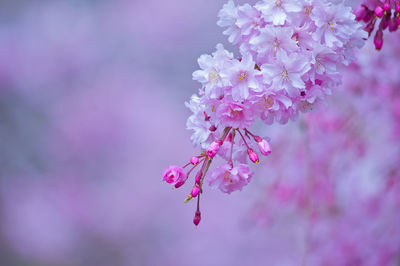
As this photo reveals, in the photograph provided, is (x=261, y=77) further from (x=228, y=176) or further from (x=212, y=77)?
(x=228, y=176)

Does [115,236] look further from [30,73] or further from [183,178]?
[183,178]

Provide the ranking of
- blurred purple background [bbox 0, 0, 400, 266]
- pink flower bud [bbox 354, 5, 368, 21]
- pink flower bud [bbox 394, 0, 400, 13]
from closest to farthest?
pink flower bud [bbox 394, 0, 400, 13]
pink flower bud [bbox 354, 5, 368, 21]
blurred purple background [bbox 0, 0, 400, 266]

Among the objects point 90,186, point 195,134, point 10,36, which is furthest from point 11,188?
point 195,134

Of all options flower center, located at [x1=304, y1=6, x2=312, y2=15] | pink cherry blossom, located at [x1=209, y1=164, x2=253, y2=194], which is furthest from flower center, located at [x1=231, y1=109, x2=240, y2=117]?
flower center, located at [x1=304, y1=6, x2=312, y2=15]

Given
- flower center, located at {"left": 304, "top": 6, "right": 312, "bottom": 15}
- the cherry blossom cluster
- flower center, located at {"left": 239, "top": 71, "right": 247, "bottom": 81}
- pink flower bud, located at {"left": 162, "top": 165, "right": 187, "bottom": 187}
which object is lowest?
pink flower bud, located at {"left": 162, "top": 165, "right": 187, "bottom": 187}

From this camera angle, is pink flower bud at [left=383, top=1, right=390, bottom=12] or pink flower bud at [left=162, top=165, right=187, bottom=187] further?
pink flower bud at [left=383, top=1, right=390, bottom=12]

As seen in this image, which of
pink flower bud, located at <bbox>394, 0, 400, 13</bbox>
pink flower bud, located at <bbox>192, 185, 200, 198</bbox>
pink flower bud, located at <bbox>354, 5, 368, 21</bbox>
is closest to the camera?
pink flower bud, located at <bbox>192, 185, 200, 198</bbox>

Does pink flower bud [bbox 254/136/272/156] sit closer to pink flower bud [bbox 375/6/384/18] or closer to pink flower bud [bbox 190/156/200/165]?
pink flower bud [bbox 190/156/200/165]
